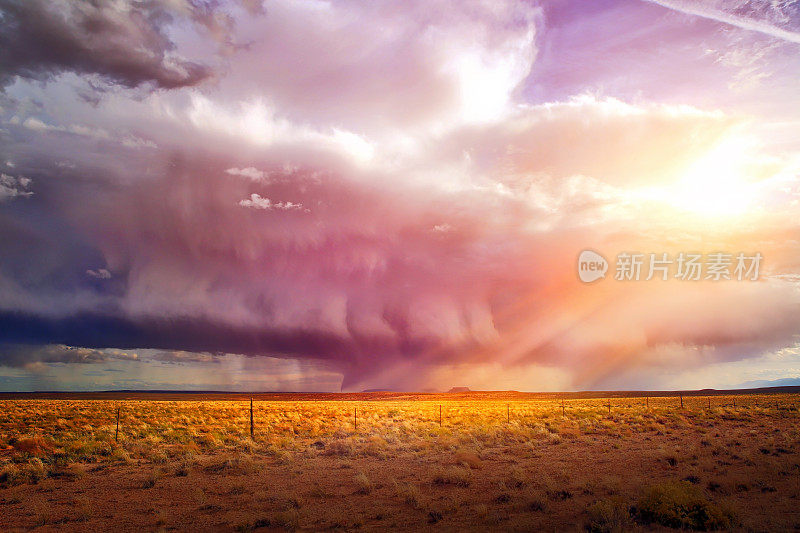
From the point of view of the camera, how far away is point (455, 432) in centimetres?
3234

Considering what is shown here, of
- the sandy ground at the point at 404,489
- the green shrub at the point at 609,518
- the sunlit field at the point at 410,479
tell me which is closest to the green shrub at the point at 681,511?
the sunlit field at the point at 410,479

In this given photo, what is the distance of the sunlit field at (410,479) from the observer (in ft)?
43.0

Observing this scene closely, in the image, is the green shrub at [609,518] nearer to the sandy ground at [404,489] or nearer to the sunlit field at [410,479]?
the sunlit field at [410,479]

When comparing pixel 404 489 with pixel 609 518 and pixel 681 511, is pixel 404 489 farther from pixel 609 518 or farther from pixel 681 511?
pixel 681 511

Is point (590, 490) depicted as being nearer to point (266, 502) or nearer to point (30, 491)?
point (266, 502)

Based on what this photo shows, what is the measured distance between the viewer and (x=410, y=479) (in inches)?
730

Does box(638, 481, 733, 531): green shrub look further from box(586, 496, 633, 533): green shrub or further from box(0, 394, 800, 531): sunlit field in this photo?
box(586, 496, 633, 533): green shrub

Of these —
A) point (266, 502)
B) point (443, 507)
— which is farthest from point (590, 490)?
point (266, 502)

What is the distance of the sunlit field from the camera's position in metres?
13.1

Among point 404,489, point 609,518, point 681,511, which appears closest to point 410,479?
point 404,489

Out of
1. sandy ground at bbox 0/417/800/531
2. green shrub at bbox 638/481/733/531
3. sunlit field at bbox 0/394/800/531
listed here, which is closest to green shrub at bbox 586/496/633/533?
sunlit field at bbox 0/394/800/531

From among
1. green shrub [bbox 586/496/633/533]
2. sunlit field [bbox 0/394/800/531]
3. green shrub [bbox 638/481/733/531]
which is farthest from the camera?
sunlit field [bbox 0/394/800/531]

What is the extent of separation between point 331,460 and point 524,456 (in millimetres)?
8873

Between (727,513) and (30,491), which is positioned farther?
(30,491)
